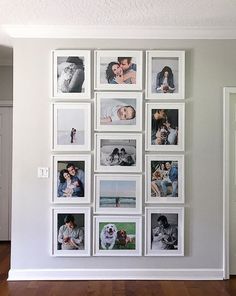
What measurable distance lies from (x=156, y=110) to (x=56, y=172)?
1208 mm

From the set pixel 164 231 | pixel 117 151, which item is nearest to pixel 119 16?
pixel 117 151

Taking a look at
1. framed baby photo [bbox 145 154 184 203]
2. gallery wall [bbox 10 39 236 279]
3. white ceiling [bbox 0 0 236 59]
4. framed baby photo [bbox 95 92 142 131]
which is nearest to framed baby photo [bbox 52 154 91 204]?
gallery wall [bbox 10 39 236 279]

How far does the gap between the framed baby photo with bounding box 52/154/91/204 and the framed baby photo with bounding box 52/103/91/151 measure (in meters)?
0.10

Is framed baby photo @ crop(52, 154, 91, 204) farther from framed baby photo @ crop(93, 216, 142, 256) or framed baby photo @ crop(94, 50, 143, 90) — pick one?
framed baby photo @ crop(94, 50, 143, 90)

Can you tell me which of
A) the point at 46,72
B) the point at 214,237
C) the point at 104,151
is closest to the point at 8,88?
the point at 46,72

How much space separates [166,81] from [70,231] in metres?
1.83

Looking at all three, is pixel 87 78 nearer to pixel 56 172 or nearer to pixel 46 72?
pixel 46 72

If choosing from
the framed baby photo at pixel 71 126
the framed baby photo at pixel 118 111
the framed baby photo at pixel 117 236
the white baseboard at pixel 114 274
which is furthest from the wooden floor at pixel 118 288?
the framed baby photo at pixel 118 111

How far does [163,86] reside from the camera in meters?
3.28

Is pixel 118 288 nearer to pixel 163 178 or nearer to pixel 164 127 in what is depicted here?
pixel 163 178

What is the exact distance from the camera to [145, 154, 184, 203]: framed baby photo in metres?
3.27

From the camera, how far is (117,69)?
3.29 m

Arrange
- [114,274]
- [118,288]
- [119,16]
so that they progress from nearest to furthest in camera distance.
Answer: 1. [119,16]
2. [118,288]
3. [114,274]

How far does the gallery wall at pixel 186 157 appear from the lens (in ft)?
10.7
